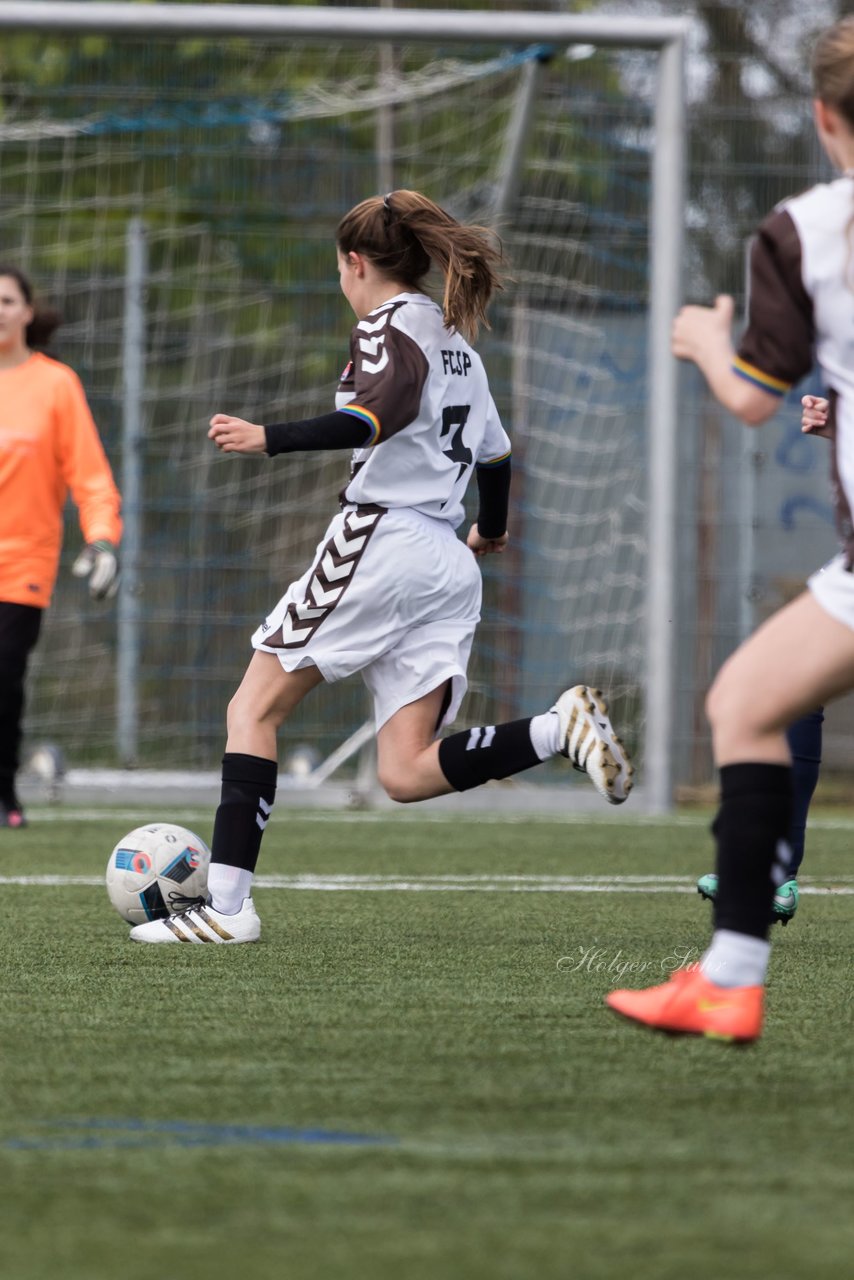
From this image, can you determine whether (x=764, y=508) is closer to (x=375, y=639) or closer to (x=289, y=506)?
A: (x=289, y=506)

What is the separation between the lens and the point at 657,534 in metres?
8.85

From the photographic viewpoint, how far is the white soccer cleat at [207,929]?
4.25 m

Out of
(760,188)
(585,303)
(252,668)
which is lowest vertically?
(252,668)

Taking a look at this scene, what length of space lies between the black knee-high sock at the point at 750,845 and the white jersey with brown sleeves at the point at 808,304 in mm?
371

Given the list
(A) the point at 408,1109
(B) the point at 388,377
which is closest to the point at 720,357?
(A) the point at 408,1109

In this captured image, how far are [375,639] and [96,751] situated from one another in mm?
6014

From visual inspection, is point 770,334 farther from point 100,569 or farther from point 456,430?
point 100,569

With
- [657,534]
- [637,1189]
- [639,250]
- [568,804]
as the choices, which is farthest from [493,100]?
[637,1189]

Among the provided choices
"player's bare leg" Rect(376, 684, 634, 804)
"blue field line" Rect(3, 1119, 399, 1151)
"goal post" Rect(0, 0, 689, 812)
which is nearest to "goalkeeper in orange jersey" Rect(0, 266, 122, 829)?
"goal post" Rect(0, 0, 689, 812)

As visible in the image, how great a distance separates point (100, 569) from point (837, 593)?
4298 millimetres

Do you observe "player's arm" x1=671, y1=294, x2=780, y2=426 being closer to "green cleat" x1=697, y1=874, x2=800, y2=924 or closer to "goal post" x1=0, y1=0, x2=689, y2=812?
"green cleat" x1=697, y1=874, x2=800, y2=924

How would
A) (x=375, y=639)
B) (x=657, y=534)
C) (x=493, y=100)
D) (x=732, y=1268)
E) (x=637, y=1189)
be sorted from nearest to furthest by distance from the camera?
(x=732, y=1268)
(x=637, y=1189)
(x=375, y=639)
(x=657, y=534)
(x=493, y=100)

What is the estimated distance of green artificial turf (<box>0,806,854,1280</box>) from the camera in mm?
1860

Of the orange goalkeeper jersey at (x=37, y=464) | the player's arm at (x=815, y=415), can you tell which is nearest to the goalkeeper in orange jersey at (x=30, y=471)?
the orange goalkeeper jersey at (x=37, y=464)
